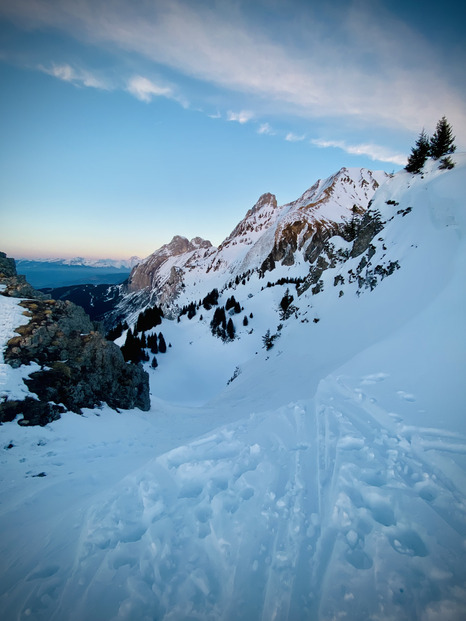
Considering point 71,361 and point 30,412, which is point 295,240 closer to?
point 71,361

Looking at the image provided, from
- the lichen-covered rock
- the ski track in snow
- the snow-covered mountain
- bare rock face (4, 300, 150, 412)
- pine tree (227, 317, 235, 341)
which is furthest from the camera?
the snow-covered mountain

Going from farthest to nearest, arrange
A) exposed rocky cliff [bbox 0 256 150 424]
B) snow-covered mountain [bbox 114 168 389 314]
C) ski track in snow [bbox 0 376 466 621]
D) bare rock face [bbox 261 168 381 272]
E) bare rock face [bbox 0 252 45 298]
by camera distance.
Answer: snow-covered mountain [bbox 114 168 389 314] → bare rock face [bbox 261 168 381 272] → bare rock face [bbox 0 252 45 298] → exposed rocky cliff [bbox 0 256 150 424] → ski track in snow [bbox 0 376 466 621]

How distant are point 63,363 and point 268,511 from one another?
12.0 m

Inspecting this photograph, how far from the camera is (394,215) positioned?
2780 cm

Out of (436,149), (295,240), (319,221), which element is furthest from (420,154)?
(319,221)

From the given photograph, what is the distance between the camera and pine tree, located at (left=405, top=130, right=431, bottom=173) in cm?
2941

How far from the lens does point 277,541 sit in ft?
12.7

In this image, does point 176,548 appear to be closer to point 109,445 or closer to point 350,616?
point 350,616

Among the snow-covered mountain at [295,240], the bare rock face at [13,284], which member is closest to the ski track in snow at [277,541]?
the bare rock face at [13,284]

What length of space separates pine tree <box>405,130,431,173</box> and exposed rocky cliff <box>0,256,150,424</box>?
39.8 meters

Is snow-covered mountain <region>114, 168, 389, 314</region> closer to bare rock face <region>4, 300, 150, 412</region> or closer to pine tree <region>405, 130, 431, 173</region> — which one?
pine tree <region>405, 130, 431, 173</region>

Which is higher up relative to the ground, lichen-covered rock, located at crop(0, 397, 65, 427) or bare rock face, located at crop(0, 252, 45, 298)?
bare rock face, located at crop(0, 252, 45, 298)

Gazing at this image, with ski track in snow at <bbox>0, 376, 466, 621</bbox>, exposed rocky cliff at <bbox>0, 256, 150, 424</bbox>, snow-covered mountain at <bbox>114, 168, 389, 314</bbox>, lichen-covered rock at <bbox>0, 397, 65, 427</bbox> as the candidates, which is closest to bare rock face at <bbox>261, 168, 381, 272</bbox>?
snow-covered mountain at <bbox>114, 168, 389, 314</bbox>

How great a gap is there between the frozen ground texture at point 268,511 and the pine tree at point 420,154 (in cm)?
2974
